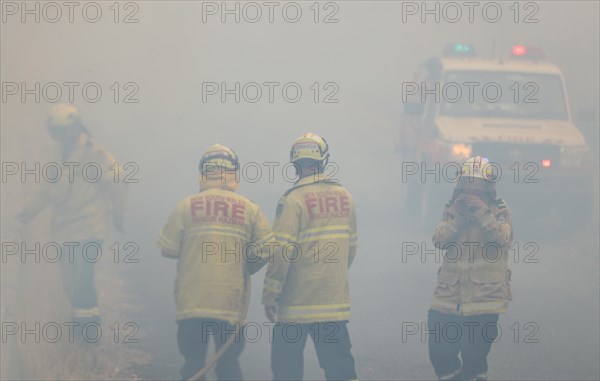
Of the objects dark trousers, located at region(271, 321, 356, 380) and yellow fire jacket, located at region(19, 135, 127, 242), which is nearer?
dark trousers, located at region(271, 321, 356, 380)

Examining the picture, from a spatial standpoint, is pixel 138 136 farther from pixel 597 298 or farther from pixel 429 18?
pixel 597 298

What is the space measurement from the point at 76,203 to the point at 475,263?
3899 millimetres

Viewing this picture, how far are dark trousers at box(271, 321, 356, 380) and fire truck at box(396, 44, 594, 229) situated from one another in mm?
7422

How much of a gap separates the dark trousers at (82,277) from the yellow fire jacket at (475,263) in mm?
3316

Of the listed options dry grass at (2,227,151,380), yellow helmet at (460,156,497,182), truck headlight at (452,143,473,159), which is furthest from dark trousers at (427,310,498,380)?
truck headlight at (452,143,473,159)

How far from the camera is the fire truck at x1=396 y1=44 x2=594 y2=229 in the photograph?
46.0 feet

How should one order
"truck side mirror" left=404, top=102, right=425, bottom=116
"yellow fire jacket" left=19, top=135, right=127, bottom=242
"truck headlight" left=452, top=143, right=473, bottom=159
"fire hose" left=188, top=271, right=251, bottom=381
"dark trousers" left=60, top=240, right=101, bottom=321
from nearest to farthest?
"fire hose" left=188, top=271, right=251, bottom=381, "dark trousers" left=60, top=240, right=101, bottom=321, "yellow fire jacket" left=19, top=135, right=127, bottom=242, "truck headlight" left=452, top=143, right=473, bottom=159, "truck side mirror" left=404, top=102, right=425, bottom=116

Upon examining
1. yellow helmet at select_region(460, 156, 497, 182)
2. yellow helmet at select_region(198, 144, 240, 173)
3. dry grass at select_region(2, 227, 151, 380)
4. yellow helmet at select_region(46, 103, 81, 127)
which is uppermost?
yellow helmet at select_region(46, 103, 81, 127)

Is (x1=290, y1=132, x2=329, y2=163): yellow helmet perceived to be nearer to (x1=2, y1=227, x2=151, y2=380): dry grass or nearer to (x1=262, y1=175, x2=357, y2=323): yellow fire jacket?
(x1=262, y1=175, x2=357, y2=323): yellow fire jacket

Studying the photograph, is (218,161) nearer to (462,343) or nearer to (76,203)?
(462,343)

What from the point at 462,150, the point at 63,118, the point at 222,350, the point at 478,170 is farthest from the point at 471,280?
the point at 462,150

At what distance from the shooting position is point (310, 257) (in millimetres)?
6484

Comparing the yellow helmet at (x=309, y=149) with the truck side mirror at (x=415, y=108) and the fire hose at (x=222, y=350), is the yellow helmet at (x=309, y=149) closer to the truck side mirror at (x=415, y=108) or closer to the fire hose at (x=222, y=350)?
the fire hose at (x=222, y=350)

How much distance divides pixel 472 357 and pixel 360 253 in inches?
289
